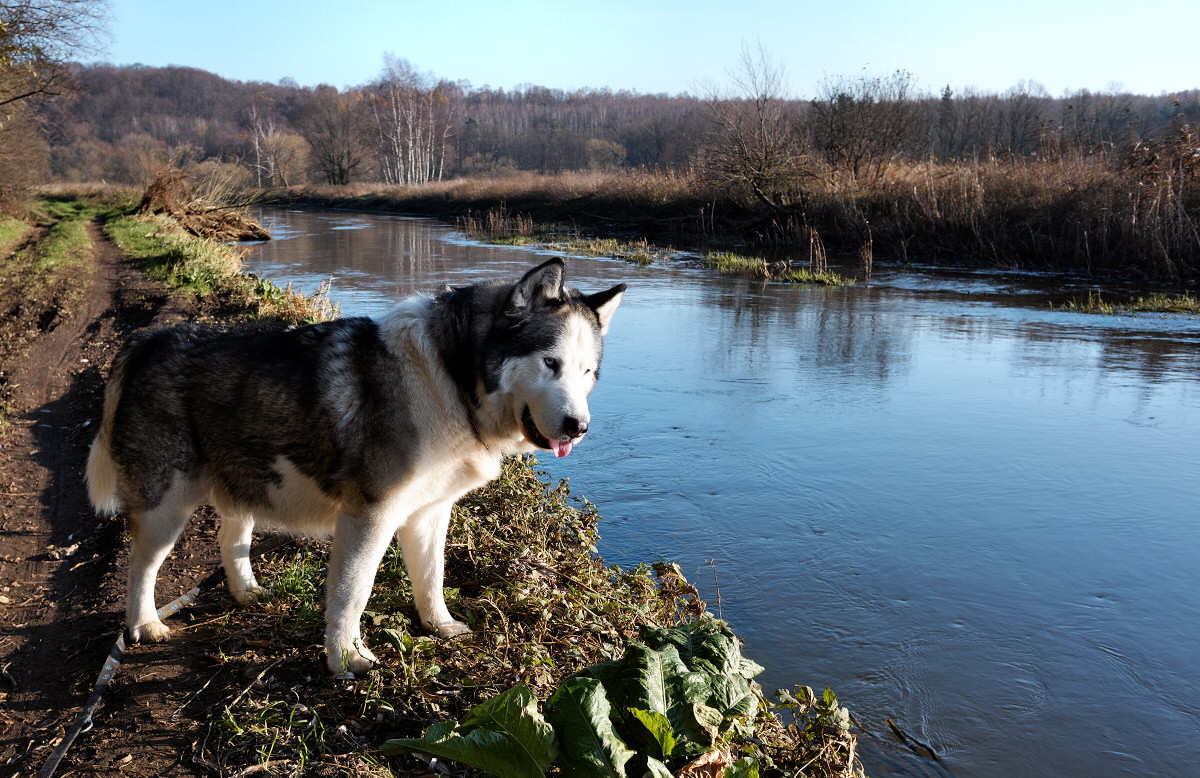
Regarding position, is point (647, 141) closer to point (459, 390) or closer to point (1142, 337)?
point (1142, 337)

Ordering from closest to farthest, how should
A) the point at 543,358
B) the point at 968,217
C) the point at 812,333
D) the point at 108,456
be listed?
the point at 543,358
the point at 108,456
the point at 812,333
the point at 968,217

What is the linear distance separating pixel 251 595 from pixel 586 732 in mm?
2397

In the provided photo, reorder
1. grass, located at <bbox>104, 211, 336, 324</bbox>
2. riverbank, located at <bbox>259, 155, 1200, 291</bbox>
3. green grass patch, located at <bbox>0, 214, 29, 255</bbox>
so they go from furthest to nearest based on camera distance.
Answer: green grass patch, located at <bbox>0, 214, 29, 255</bbox>, riverbank, located at <bbox>259, 155, 1200, 291</bbox>, grass, located at <bbox>104, 211, 336, 324</bbox>

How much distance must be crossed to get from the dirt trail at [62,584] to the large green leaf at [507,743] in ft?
3.58

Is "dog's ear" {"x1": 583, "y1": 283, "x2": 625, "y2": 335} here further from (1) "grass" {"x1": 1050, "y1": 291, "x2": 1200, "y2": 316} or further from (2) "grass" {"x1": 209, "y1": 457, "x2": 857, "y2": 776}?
(1) "grass" {"x1": 1050, "y1": 291, "x2": 1200, "y2": 316}

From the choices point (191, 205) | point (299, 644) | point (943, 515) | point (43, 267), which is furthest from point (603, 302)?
point (191, 205)

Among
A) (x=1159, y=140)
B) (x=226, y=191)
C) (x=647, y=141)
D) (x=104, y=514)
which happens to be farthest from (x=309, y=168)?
(x=104, y=514)

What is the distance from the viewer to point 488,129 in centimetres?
11631

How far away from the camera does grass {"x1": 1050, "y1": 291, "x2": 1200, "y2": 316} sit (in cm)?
1593

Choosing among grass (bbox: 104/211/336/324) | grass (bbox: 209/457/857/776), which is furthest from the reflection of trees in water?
grass (bbox: 209/457/857/776)

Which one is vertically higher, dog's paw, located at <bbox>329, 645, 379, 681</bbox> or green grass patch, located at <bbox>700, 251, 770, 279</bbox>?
green grass patch, located at <bbox>700, 251, 770, 279</bbox>

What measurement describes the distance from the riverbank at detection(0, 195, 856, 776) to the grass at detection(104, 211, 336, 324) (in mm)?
4483

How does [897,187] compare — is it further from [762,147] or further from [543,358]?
[543,358]

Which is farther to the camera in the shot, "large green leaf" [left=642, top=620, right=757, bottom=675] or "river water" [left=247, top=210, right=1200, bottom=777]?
"river water" [left=247, top=210, right=1200, bottom=777]
